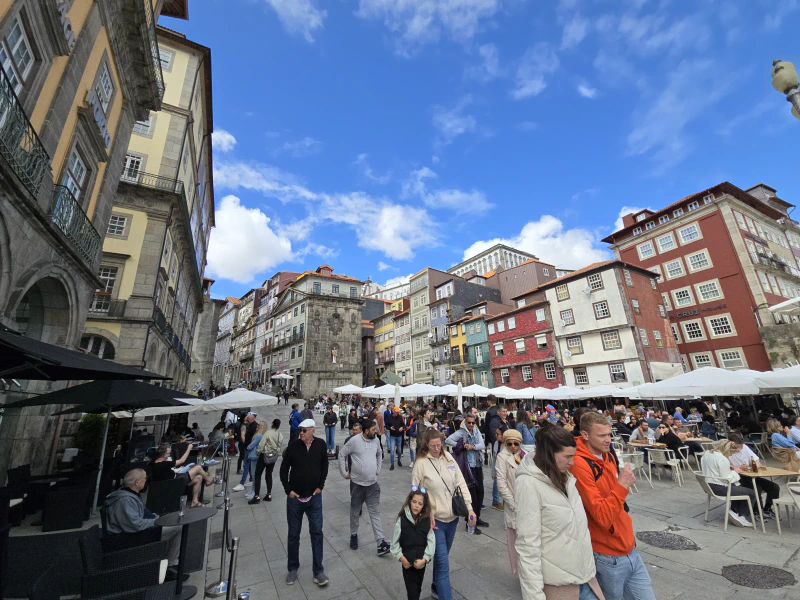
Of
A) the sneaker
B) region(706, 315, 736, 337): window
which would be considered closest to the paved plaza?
the sneaker

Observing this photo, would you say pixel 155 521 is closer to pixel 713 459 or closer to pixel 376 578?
pixel 376 578

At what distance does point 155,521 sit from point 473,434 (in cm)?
489

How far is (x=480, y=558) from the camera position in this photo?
16.6ft

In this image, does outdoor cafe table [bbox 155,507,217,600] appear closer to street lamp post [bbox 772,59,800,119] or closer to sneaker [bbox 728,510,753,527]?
sneaker [bbox 728,510,753,527]

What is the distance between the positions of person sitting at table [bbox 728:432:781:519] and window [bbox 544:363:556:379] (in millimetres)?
25697

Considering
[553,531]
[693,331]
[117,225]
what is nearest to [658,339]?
[693,331]

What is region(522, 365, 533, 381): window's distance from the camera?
110 ft

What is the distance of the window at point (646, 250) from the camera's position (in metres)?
34.8

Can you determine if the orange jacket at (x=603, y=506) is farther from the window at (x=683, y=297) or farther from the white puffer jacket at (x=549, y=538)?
the window at (x=683, y=297)

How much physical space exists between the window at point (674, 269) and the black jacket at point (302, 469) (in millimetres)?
38537

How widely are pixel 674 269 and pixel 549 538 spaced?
3932 centimetres

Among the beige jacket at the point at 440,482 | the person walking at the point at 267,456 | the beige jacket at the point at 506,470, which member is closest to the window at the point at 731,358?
the beige jacket at the point at 506,470

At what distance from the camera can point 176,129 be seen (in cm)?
2041

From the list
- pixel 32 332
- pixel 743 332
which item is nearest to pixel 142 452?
pixel 32 332
